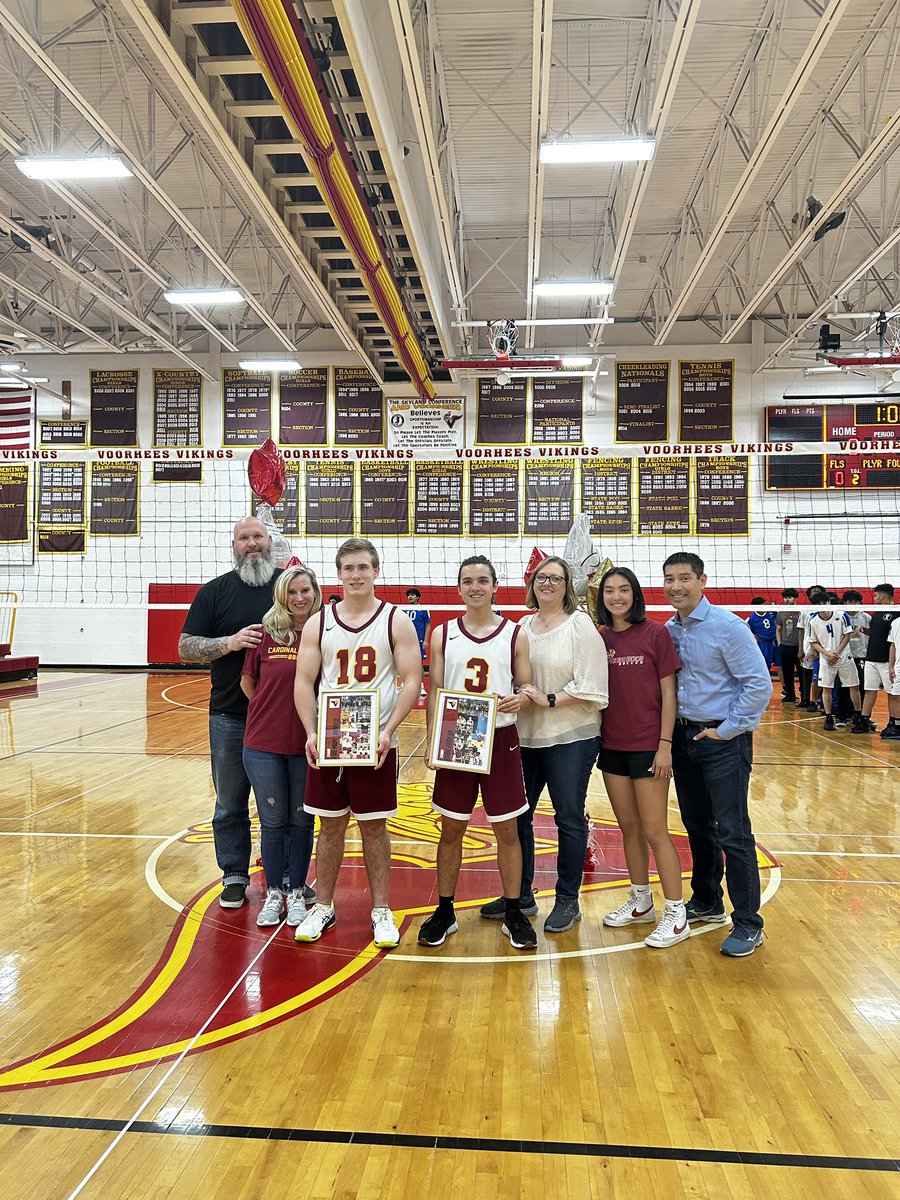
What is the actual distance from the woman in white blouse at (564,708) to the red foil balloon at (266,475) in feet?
7.22

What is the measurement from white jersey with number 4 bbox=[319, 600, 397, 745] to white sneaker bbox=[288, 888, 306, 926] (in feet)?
3.27

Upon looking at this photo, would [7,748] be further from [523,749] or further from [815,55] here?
[815,55]

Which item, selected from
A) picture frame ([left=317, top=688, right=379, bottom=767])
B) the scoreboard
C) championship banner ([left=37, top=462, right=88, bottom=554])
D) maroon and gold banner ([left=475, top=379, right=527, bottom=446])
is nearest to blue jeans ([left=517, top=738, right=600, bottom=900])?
picture frame ([left=317, top=688, right=379, bottom=767])

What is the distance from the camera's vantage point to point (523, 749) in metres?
3.75

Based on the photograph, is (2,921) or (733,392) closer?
(2,921)

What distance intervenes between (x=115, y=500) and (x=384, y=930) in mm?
14560

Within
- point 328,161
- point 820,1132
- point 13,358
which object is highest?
point 13,358

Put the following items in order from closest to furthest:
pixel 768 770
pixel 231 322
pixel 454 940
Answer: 1. pixel 454 940
2. pixel 768 770
3. pixel 231 322

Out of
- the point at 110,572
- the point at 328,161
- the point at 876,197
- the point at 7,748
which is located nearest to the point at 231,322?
the point at 110,572

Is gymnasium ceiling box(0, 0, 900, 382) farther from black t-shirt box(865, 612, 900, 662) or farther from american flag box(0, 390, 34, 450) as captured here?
black t-shirt box(865, 612, 900, 662)

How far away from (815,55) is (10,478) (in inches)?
610

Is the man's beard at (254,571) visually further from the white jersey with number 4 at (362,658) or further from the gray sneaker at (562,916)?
the gray sneaker at (562,916)

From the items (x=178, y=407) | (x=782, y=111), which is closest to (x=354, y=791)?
(x=782, y=111)

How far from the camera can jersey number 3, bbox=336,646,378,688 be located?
344 cm
